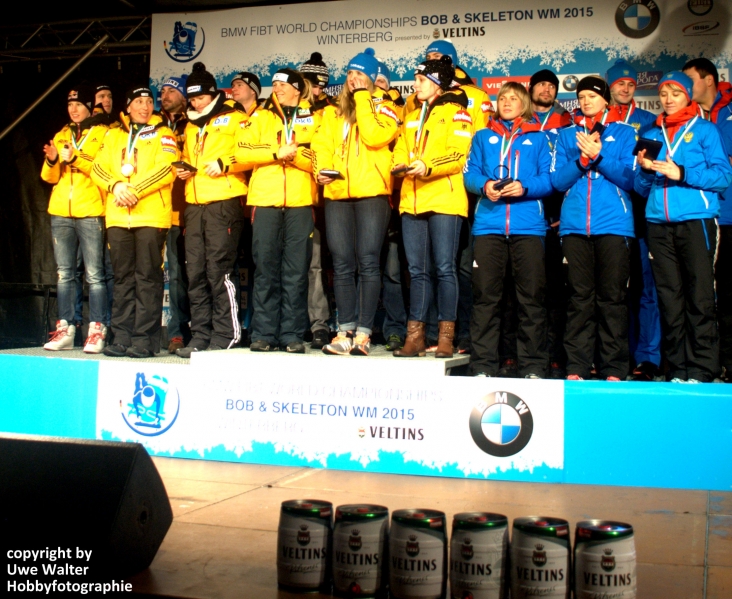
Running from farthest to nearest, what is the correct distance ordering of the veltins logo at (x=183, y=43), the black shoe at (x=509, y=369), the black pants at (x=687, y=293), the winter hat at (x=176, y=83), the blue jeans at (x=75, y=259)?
1. the veltins logo at (x=183, y=43)
2. the winter hat at (x=176, y=83)
3. the blue jeans at (x=75, y=259)
4. the black shoe at (x=509, y=369)
5. the black pants at (x=687, y=293)

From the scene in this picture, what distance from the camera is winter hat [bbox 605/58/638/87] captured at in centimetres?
534

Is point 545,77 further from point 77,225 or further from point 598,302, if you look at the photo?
point 77,225

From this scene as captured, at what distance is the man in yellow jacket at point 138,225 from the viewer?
5582mm

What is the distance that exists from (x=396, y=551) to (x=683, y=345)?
2.82 m

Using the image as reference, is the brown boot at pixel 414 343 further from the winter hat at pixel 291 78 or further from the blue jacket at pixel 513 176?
the winter hat at pixel 291 78

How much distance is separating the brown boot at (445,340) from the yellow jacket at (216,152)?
169cm

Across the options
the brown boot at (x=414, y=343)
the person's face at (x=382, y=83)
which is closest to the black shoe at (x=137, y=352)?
the brown boot at (x=414, y=343)

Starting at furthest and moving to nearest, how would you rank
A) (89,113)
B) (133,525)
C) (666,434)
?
(89,113) < (666,434) < (133,525)

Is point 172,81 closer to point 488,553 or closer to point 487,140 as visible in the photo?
point 487,140

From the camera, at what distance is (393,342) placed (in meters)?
5.38

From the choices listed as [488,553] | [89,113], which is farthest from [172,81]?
[488,553]

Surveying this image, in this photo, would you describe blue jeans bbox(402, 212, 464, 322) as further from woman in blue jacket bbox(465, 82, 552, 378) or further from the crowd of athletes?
woman in blue jacket bbox(465, 82, 552, 378)

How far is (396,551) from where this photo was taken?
2.27 metres

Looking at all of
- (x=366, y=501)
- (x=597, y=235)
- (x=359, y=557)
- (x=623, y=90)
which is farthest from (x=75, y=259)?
(x=359, y=557)
